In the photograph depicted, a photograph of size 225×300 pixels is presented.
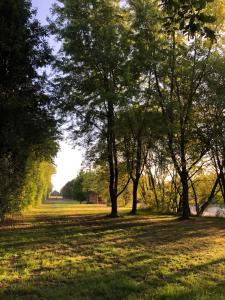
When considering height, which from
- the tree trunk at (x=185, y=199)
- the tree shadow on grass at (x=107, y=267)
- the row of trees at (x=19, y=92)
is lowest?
the tree shadow on grass at (x=107, y=267)

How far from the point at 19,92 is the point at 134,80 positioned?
7.63m

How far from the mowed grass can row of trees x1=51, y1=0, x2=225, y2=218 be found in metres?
9.35

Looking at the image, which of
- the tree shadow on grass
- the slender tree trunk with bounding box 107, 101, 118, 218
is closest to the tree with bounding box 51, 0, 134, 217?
the slender tree trunk with bounding box 107, 101, 118, 218

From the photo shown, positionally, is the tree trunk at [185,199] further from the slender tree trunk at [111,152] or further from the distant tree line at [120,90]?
the slender tree trunk at [111,152]

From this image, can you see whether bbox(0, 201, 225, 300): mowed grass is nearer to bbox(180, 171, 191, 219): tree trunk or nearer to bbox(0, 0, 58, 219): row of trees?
bbox(0, 0, 58, 219): row of trees

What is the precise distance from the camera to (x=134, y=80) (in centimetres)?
2200

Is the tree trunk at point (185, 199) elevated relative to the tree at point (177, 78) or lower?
lower

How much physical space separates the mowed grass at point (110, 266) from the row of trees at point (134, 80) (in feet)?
30.7

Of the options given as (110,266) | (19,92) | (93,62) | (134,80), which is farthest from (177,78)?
(110,266)

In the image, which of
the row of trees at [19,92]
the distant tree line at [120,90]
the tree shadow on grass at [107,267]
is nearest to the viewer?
the tree shadow on grass at [107,267]

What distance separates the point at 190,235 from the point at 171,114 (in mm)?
9152

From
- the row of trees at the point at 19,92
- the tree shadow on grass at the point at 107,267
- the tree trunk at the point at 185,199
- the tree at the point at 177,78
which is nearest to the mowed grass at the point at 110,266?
the tree shadow on grass at the point at 107,267

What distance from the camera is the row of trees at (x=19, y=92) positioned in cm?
1548

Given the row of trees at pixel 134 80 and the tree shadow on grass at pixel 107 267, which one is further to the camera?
the row of trees at pixel 134 80
